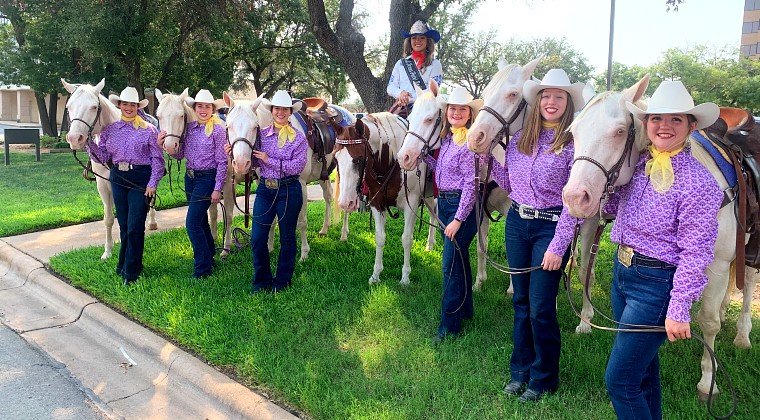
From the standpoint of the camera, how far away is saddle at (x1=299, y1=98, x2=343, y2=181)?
629cm

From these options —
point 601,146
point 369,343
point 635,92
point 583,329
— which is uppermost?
point 635,92

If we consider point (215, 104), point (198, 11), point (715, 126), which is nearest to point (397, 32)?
point (215, 104)

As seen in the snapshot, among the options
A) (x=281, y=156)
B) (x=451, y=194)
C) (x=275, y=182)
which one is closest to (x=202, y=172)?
(x=275, y=182)

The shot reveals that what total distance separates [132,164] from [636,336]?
5.13 meters

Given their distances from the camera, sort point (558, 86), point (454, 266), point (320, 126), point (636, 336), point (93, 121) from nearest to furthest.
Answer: point (636, 336) → point (558, 86) → point (454, 266) → point (93, 121) → point (320, 126)

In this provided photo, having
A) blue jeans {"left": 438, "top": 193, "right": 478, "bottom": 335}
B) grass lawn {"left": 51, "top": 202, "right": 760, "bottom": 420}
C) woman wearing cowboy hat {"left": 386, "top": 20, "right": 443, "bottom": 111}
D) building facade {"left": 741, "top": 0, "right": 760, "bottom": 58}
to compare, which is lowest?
grass lawn {"left": 51, "top": 202, "right": 760, "bottom": 420}

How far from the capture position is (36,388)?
4.04 m

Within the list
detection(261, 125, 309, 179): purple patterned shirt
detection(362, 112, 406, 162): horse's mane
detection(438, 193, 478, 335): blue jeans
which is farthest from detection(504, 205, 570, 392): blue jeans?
detection(261, 125, 309, 179): purple patterned shirt

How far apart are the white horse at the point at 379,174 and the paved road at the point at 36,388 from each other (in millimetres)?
2651

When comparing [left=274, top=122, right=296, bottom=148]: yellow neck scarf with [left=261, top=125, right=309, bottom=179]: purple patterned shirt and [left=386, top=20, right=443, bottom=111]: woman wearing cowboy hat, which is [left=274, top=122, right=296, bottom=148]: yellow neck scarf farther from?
[left=386, top=20, right=443, bottom=111]: woman wearing cowboy hat

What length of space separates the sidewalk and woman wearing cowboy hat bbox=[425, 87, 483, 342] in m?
1.59

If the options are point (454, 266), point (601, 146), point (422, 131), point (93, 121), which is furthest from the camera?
point (93, 121)

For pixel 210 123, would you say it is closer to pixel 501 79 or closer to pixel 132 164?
pixel 132 164

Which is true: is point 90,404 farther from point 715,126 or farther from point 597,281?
point 597,281
